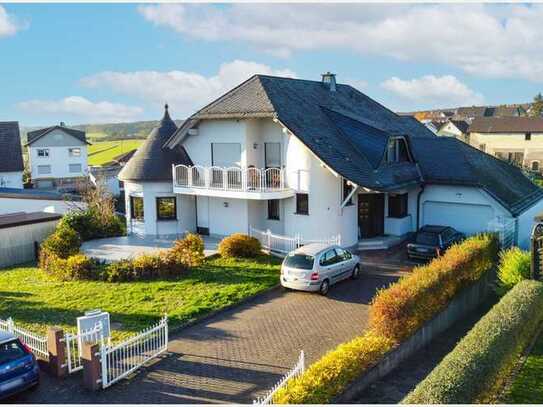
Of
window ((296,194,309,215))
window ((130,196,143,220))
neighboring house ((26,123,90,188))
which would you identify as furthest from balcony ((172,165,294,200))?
neighboring house ((26,123,90,188))

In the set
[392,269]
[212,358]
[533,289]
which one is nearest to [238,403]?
[212,358]

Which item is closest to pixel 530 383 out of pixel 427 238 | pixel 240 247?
pixel 427 238

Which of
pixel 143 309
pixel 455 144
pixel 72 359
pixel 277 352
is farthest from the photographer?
pixel 455 144

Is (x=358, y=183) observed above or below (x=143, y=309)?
above

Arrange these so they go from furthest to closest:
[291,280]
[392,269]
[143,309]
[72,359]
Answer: [392,269] < [291,280] < [143,309] < [72,359]

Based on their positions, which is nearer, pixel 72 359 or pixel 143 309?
pixel 72 359

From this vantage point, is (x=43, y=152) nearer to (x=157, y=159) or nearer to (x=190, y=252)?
(x=157, y=159)

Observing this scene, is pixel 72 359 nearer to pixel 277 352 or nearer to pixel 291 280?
pixel 277 352
